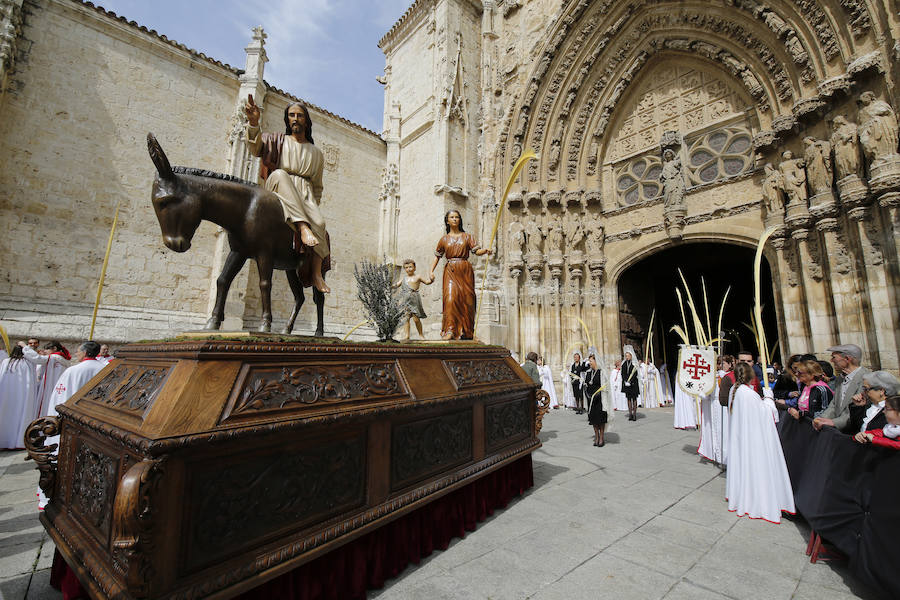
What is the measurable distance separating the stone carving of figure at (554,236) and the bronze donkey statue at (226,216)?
9.84 m

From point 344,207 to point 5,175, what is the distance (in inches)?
306

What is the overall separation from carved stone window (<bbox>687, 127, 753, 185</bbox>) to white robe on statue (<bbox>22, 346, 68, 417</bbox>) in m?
14.3

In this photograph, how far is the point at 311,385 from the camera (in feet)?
6.72

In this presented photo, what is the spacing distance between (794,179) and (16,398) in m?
14.2

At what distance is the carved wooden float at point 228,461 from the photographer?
1.40 metres

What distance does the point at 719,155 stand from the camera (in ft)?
32.1

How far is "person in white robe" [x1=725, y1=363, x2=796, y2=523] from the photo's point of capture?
3332 millimetres

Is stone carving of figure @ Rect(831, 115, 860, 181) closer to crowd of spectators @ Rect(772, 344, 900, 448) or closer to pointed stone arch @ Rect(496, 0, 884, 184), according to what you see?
pointed stone arch @ Rect(496, 0, 884, 184)

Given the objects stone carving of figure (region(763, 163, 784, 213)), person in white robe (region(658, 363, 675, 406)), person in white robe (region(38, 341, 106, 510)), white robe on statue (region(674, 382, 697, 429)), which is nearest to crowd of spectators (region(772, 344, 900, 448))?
white robe on statue (region(674, 382, 697, 429))

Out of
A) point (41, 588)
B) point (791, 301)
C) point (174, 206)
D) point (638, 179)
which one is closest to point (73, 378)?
point (41, 588)

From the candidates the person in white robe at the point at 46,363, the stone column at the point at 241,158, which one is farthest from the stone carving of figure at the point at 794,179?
the person in white robe at the point at 46,363

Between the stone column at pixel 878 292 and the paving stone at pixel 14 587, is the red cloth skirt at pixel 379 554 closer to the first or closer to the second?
the paving stone at pixel 14 587

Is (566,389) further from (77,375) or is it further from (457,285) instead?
(77,375)

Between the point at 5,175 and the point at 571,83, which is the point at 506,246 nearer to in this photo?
the point at 571,83
